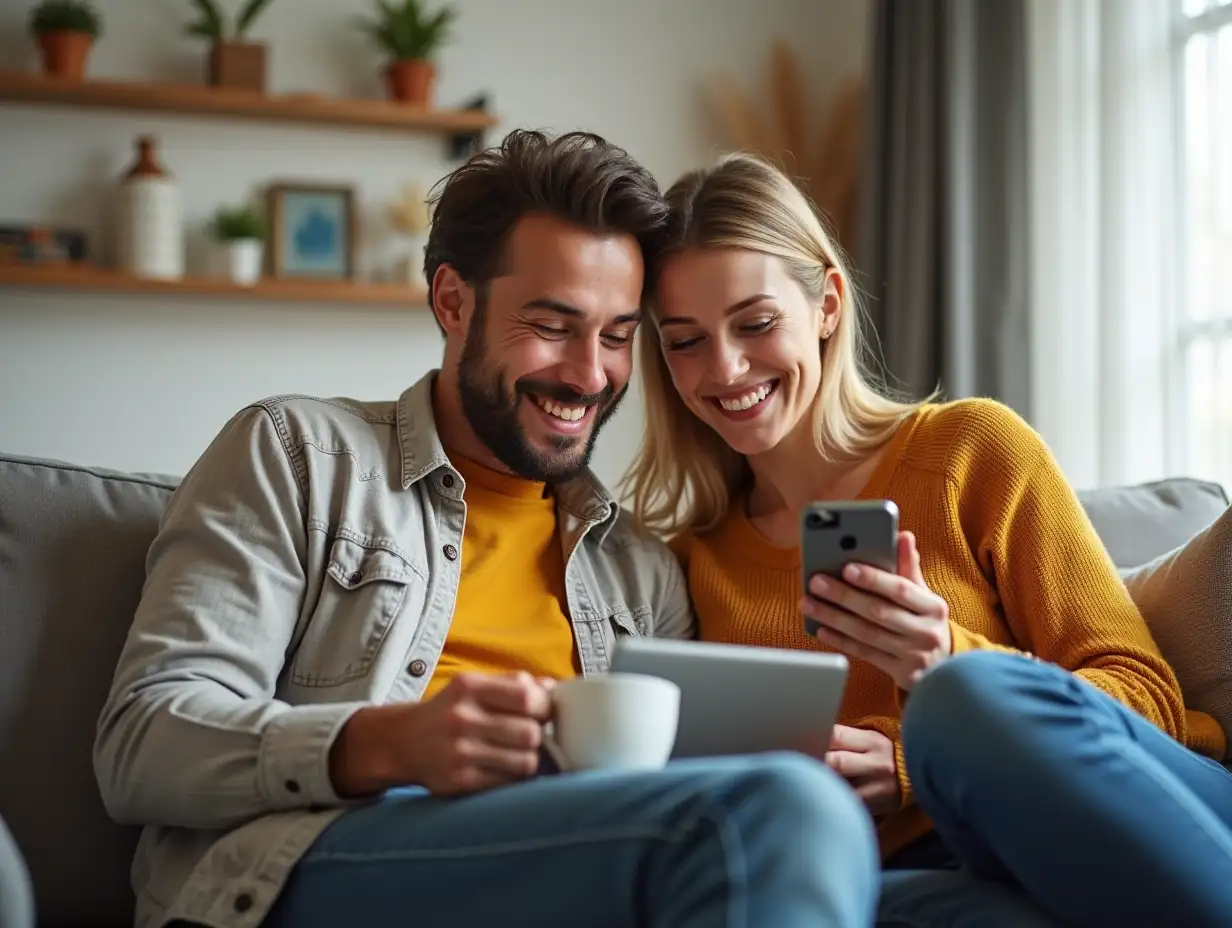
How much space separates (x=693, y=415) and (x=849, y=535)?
2.16 ft

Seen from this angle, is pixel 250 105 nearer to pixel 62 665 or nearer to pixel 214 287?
pixel 214 287

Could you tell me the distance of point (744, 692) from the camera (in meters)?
1.27

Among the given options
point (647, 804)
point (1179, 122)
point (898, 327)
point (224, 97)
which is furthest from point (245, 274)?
point (647, 804)

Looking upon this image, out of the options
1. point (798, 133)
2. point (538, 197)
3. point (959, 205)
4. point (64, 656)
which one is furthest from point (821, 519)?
point (798, 133)

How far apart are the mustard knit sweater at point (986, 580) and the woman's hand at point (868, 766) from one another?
0.7 inches

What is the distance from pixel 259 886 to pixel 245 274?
2.34 m

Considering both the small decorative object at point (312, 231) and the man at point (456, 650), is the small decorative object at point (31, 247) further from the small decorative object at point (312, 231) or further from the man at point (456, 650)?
the man at point (456, 650)

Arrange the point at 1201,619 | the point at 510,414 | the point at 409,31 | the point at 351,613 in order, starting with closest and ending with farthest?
the point at 351,613 → the point at 1201,619 → the point at 510,414 → the point at 409,31

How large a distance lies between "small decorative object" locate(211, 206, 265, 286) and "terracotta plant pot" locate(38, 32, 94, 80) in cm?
44

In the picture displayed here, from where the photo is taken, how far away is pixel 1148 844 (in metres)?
1.16

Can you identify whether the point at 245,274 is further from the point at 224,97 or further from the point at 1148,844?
the point at 1148,844

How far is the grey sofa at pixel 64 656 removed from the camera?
1.56 meters

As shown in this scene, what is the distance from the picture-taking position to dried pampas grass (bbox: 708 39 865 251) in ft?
12.4

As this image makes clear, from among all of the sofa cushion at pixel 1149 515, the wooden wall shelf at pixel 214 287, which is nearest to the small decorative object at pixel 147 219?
the wooden wall shelf at pixel 214 287
